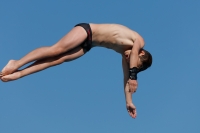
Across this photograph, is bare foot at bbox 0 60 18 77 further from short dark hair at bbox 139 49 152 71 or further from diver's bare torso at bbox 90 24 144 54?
short dark hair at bbox 139 49 152 71

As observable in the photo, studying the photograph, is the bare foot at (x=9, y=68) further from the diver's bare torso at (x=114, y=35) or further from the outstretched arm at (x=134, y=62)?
the outstretched arm at (x=134, y=62)

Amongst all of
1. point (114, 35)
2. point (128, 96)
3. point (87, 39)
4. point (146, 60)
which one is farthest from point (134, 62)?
point (87, 39)

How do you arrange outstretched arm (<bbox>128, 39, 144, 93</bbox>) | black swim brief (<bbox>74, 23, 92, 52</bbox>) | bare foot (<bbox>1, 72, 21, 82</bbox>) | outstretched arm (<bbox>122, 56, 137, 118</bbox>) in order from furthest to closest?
outstretched arm (<bbox>122, 56, 137, 118</bbox>) < black swim brief (<bbox>74, 23, 92, 52</bbox>) < outstretched arm (<bbox>128, 39, 144, 93</bbox>) < bare foot (<bbox>1, 72, 21, 82</bbox>)

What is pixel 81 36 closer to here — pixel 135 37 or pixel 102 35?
pixel 102 35

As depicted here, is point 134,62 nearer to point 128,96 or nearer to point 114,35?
point 114,35

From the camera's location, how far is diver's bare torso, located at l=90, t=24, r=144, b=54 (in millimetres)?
9945

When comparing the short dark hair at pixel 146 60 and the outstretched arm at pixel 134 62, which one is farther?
the short dark hair at pixel 146 60

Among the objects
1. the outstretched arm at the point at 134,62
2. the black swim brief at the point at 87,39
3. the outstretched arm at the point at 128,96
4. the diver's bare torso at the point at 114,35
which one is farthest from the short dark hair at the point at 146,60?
the black swim brief at the point at 87,39

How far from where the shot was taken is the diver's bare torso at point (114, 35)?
32.6ft

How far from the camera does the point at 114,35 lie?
9.92 meters

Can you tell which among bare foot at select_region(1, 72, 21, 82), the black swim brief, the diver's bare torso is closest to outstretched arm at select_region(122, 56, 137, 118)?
the diver's bare torso

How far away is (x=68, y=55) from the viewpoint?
9.84m

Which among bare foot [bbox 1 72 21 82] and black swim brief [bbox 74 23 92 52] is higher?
black swim brief [bbox 74 23 92 52]

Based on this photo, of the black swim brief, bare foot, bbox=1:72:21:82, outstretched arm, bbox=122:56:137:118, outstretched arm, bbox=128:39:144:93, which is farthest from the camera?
outstretched arm, bbox=122:56:137:118
